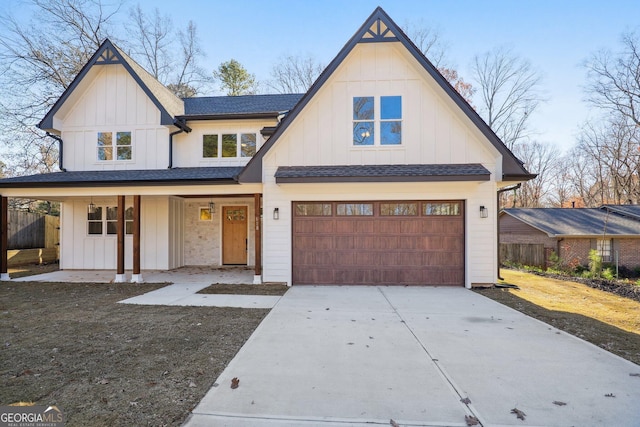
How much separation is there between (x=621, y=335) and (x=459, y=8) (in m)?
13.7

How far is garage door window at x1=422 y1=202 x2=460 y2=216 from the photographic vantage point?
8.73 m

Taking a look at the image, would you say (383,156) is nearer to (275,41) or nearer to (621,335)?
(621,335)

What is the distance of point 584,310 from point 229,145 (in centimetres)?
1123

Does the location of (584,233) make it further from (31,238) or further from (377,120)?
(31,238)

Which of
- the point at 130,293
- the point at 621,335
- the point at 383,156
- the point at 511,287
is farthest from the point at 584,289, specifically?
the point at 130,293

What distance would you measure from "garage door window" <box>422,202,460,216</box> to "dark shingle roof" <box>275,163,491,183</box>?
3.53 ft

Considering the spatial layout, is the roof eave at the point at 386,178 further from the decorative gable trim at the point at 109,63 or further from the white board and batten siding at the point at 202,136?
the decorative gable trim at the point at 109,63

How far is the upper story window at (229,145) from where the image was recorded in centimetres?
1141

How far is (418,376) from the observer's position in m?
3.46

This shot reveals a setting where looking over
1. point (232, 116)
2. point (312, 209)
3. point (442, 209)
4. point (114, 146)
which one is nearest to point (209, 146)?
point (232, 116)

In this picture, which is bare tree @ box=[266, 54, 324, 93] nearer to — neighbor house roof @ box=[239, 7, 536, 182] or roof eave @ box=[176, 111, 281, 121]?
roof eave @ box=[176, 111, 281, 121]

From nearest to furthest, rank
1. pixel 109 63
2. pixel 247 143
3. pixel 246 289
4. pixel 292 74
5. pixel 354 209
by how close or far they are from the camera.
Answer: pixel 246 289 < pixel 354 209 < pixel 109 63 < pixel 247 143 < pixel 292 74

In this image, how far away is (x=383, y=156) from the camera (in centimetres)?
873

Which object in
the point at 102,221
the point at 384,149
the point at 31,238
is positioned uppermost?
the point at 384,149
